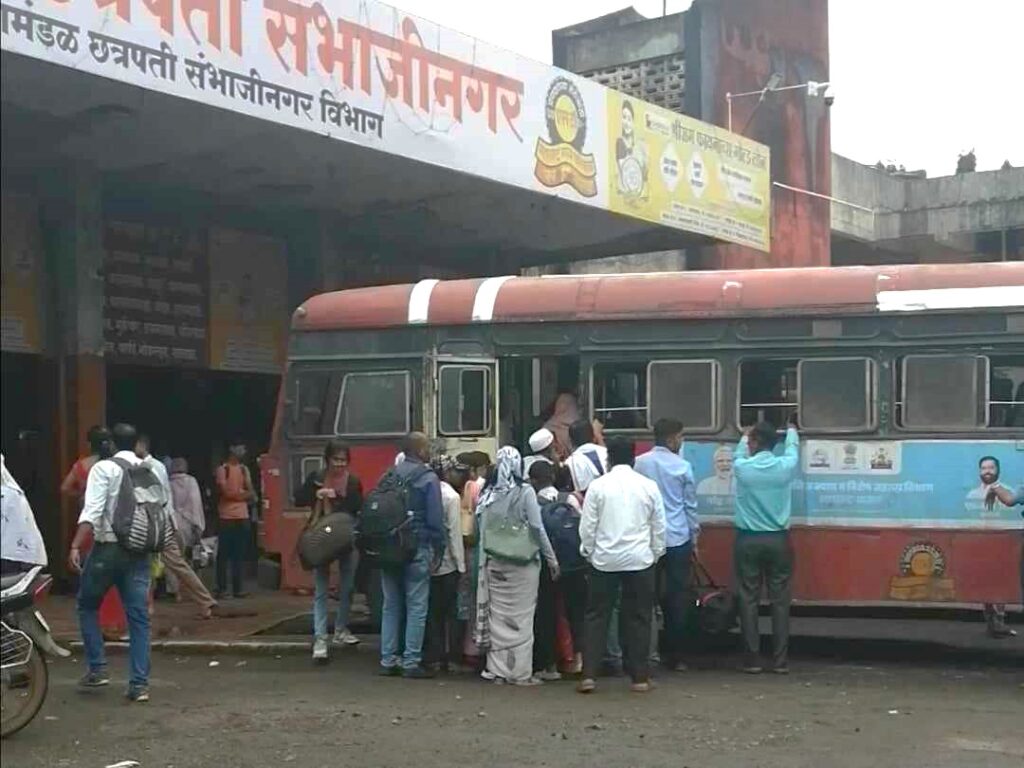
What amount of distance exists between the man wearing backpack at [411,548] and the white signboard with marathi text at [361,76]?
11.2ft

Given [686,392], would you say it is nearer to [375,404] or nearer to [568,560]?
[568,560]

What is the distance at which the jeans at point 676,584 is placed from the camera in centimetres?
948

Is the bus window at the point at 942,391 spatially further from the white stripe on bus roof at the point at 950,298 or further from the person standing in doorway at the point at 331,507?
the person standing in doorway at the point at 331,507

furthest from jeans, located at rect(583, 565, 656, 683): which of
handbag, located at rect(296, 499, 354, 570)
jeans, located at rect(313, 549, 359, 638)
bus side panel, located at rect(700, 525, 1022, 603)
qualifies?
jeans, located at rect(313, 549, 359, 638)

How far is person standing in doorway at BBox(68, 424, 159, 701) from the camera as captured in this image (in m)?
8.14

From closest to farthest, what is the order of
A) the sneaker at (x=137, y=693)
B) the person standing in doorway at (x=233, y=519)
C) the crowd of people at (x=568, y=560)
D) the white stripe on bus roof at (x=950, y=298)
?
the sneaker at (x=137, y=693) < the crowd of people at (x=568, y=560) < the white stripe on bus roof at (x=950, y=298) < the person standing in doorway at (x=233, y=519)

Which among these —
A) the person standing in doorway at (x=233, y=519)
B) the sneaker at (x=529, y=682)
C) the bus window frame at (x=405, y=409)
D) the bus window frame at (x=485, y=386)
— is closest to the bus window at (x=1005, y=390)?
the sneaker at (x=529, y=682)

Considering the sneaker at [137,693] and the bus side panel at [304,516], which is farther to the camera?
the bus side panel at [304,516]

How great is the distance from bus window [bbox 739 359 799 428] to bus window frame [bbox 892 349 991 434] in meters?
0.70

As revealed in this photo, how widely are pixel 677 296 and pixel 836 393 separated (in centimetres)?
137

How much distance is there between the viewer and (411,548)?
916 cm

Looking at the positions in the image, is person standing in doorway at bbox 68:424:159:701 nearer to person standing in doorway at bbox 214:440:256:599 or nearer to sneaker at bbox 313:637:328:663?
sneaker at bbox 313:637:328:663

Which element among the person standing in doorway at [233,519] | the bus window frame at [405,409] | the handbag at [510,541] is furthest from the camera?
the person standing in doorway at [233,519]

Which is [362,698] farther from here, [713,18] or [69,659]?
[713,18]
